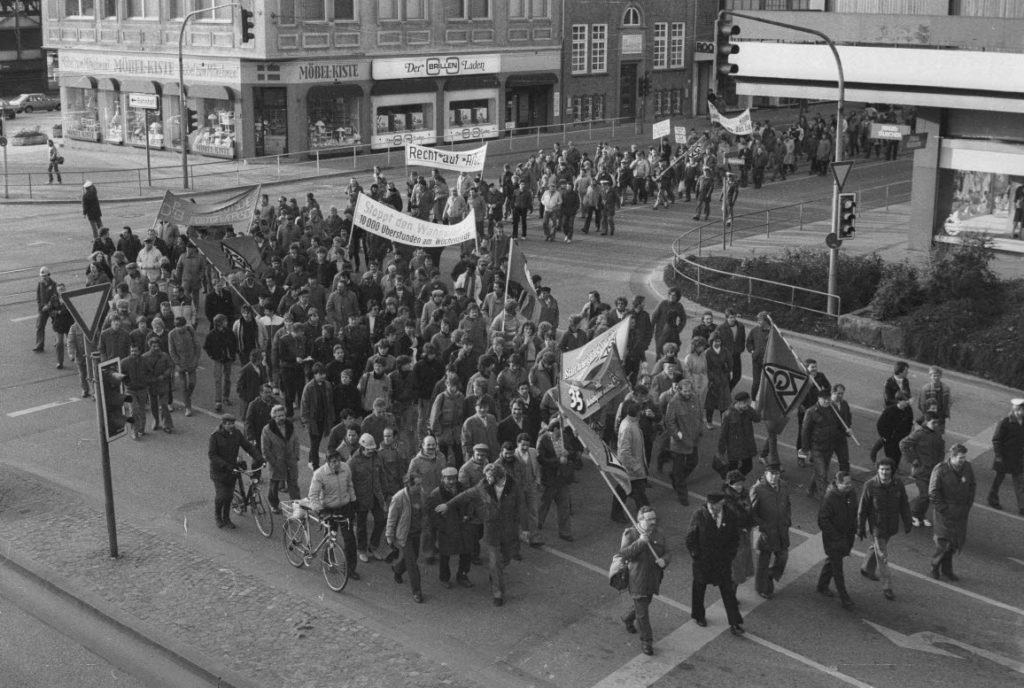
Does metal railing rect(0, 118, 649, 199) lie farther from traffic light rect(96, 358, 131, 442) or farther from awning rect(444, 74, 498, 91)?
traffic light rect(96, 358, 131, 442)

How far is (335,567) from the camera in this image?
539 inches

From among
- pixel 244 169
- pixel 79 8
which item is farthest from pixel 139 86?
A: pixel 244 169

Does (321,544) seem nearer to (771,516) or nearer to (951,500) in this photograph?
(771,516)

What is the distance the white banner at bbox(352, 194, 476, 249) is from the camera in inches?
925

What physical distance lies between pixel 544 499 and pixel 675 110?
56.2m

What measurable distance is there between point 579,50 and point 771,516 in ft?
169

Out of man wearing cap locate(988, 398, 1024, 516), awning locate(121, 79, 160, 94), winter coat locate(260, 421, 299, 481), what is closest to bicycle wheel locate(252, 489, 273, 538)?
winter coat locate(260, 421, 299, 481)

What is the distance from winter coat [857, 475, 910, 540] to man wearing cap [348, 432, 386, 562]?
16.7 ft

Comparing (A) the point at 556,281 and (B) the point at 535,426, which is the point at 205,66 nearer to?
(A) the point at 556,281

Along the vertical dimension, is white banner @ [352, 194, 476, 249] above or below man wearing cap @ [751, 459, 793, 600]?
above

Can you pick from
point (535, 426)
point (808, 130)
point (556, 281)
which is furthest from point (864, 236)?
point (535, 426)

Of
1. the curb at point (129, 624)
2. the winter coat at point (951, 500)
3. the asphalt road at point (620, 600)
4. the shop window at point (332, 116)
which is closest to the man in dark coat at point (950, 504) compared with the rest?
the winter coat at point (951, 500)

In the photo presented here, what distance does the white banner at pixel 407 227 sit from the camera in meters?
23.5

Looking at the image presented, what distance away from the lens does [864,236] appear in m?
33.7
